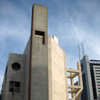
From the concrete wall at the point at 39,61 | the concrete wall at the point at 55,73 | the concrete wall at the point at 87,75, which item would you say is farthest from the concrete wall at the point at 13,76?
the concrete wall at the point at 87,75

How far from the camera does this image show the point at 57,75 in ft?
85.9

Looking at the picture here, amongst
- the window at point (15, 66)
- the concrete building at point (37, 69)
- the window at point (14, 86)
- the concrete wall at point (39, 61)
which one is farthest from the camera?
the window at point (15, 66)

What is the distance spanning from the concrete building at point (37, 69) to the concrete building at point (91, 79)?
8324 cm

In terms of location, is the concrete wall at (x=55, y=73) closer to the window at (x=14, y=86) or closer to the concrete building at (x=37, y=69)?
the concrete building at (x=37, y=69)

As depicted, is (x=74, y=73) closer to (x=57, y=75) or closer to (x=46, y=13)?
(x=57, y=75)

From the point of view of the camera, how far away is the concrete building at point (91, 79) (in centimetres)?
10549

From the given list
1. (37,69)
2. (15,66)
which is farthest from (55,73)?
(15,66)

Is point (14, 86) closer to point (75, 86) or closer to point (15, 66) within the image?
point (15, 66)

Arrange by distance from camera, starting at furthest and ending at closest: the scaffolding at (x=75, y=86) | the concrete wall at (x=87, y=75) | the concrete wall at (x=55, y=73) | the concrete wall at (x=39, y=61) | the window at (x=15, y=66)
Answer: the concrete wall at (x=87, y=75)
the scaffolding at (x=75, y=86)
the window at (x=15, y=66)
the concrete wall at (x=55, y=73)
the concrete wall at (x=39, y=61)

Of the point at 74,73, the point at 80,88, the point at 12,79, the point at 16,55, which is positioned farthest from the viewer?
the point at 74,73

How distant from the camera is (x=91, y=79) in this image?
111500mm

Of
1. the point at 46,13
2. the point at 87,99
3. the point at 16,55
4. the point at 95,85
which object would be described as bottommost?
the point at 87,99

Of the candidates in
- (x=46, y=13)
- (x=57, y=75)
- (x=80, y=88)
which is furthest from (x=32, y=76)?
(x=80, y=88)

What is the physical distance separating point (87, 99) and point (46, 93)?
9519 cm
